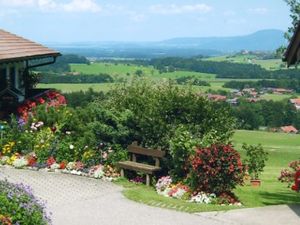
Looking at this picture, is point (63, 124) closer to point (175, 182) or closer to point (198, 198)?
point (175, 182)

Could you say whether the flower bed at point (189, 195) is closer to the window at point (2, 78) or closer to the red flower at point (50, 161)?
the red flower at point (50, 161)

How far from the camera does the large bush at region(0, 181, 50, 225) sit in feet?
26.1

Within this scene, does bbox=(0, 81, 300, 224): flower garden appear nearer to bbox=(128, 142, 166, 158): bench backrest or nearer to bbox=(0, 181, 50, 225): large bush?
bbox=(128, 142, 166, 158): bench backrest

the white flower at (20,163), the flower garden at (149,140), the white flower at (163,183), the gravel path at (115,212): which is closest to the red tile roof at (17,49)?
the flower garden at (149,140)

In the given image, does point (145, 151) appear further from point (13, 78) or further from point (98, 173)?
point (13, 78)

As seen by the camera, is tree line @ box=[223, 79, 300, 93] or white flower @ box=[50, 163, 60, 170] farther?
tree line @ box=[223, 79, 300, 93]

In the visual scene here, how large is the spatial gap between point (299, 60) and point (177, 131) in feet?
12.3

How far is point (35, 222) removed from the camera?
26.9 feet

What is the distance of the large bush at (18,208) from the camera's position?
797 cm

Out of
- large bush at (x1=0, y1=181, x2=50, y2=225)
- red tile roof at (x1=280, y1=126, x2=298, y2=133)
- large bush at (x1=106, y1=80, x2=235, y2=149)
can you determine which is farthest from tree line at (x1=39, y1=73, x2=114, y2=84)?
large bush at (x1=0, y1=181, x2=50, y2=225)

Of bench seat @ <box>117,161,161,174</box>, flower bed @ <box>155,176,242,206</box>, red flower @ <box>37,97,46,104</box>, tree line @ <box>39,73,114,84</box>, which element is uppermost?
red flower @ <box>37,97,46,104</box>

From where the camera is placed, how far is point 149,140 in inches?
602

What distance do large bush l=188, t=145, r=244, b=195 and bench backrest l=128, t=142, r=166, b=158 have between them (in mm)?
1892

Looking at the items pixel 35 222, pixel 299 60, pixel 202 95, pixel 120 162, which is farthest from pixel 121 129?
pixel 35 222
